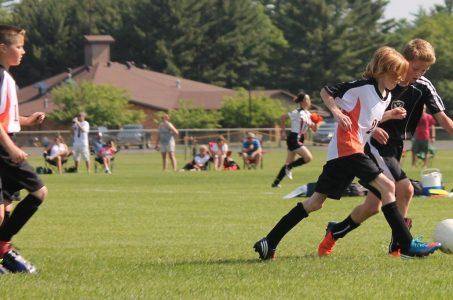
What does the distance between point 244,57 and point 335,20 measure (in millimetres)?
9953

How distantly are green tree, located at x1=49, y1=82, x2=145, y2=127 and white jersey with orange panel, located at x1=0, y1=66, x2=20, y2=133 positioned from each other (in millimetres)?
70424

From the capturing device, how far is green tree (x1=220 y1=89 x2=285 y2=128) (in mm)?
81938

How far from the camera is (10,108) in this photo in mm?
8727

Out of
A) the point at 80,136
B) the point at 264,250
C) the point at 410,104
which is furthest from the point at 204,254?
the point at 80,136

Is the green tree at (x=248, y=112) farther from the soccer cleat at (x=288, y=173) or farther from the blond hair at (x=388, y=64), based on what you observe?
the blond hair at (x=388, y=64)

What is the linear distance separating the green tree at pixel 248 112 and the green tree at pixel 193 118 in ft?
4.04

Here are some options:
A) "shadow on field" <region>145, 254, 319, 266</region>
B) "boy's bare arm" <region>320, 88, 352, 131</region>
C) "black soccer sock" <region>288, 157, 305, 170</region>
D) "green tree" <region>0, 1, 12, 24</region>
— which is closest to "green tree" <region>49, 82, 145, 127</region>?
"green tree" <region>0, 1, 12, 24</region>

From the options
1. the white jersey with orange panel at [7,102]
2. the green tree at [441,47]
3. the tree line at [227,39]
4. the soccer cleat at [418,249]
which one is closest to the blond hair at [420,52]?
the soccer cleat at [418,249]

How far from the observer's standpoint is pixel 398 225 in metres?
9.52

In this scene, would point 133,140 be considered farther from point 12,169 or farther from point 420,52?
point 12,169

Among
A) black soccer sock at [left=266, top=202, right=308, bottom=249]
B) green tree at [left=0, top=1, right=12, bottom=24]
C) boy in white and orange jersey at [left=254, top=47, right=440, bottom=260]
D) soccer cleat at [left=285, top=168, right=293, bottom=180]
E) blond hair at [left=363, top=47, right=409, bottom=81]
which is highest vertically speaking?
blond hair at [left=363, top=47, right=409, bottom=81]

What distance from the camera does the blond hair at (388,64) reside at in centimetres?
933

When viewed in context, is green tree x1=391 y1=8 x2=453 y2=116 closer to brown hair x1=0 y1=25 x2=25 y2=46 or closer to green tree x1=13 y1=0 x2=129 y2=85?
green tree x1=13 y1=0 x2=129 y2=85

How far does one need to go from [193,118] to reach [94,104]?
6.80m
